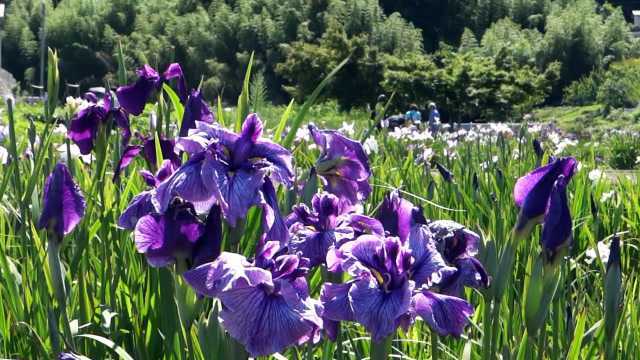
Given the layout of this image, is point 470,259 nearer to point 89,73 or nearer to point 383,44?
point 383,44

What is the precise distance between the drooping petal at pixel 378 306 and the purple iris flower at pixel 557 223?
180 mm

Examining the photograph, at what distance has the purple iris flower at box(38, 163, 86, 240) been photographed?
88 centimetres

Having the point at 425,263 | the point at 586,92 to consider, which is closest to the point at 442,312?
the point at 425,263

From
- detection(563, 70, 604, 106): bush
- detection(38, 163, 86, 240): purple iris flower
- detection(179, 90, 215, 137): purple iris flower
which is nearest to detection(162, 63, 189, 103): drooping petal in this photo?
detection(179, 90, 215, 137): purple iris flower

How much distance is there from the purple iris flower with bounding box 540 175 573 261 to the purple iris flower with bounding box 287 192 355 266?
21 cm

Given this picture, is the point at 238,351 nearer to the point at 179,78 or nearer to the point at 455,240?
the point at 455,240

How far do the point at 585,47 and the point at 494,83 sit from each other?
506 inches

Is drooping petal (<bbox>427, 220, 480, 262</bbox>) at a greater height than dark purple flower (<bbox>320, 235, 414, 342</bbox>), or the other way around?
dark purple flower (<bbox>320, 235, 414, 342</bbox>)

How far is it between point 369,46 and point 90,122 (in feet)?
68.8

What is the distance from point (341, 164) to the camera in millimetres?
1059

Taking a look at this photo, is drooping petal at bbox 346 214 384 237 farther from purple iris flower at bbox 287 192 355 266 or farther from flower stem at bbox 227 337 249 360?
flower stem at bbox 227 337 249 360

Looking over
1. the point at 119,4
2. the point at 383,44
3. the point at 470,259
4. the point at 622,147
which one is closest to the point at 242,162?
the point at 470,259

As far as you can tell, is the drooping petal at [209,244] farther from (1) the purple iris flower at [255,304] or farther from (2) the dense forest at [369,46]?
(2) the dense forest at [369,46]

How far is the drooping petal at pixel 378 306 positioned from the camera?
74 cm
